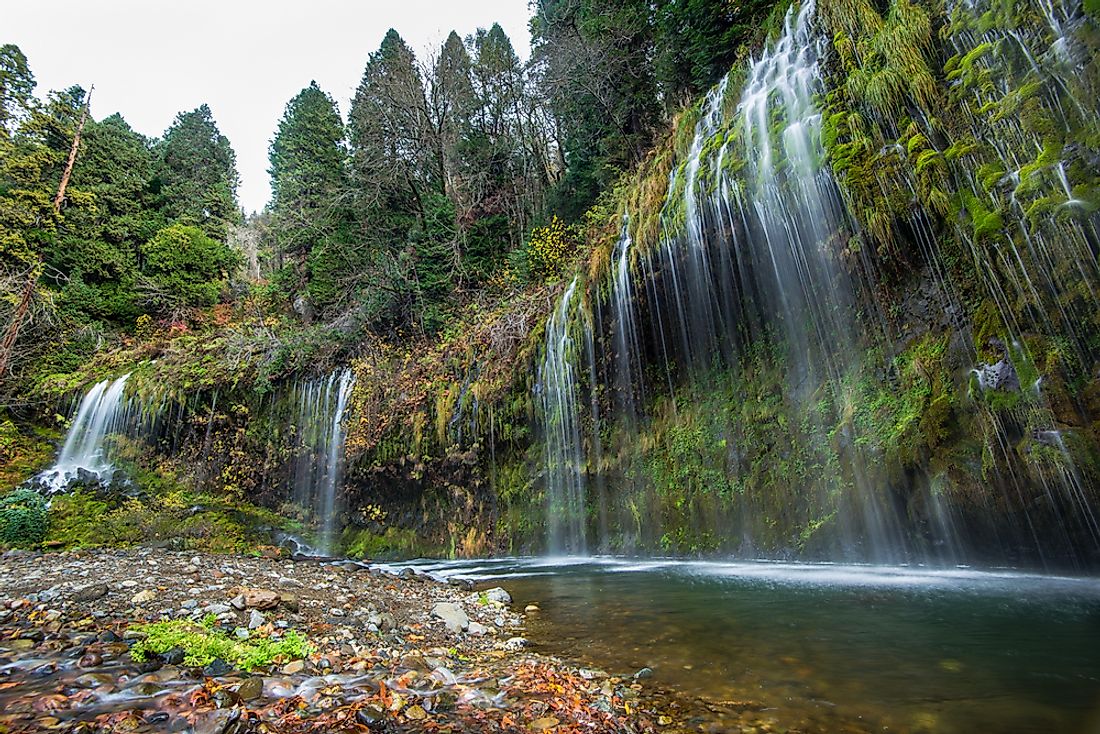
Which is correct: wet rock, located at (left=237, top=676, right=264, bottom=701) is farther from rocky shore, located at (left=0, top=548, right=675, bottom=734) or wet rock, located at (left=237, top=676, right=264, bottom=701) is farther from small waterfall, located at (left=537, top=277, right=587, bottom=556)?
small waterfall, located at (left=537, top=277, right=587, bottom=556)

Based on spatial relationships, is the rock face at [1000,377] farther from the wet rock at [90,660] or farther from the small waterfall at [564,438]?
the wet rock at [90,660]

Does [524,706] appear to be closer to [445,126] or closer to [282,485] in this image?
[282,485]

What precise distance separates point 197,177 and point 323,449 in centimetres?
2298

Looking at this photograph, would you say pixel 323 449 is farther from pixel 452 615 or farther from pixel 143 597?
pixel 452 615

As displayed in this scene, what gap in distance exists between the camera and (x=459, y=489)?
11.2 metres

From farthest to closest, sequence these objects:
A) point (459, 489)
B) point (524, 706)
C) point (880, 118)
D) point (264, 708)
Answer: point (459, 489), point (880, 118), point (524, 706), point (264, 708)

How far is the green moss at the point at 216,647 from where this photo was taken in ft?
8.96

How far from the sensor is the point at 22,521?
9.77 metres

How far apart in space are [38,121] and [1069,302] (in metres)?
32.2

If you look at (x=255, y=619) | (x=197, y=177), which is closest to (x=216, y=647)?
(x=255, y=619)

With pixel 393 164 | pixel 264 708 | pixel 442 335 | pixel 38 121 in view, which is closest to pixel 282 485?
pixel 442 335

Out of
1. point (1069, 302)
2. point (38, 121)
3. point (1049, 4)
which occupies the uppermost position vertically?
point (38, 121)

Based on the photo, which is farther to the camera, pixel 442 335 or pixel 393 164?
pixel 393 164

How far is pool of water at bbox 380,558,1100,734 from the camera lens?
233 cm
